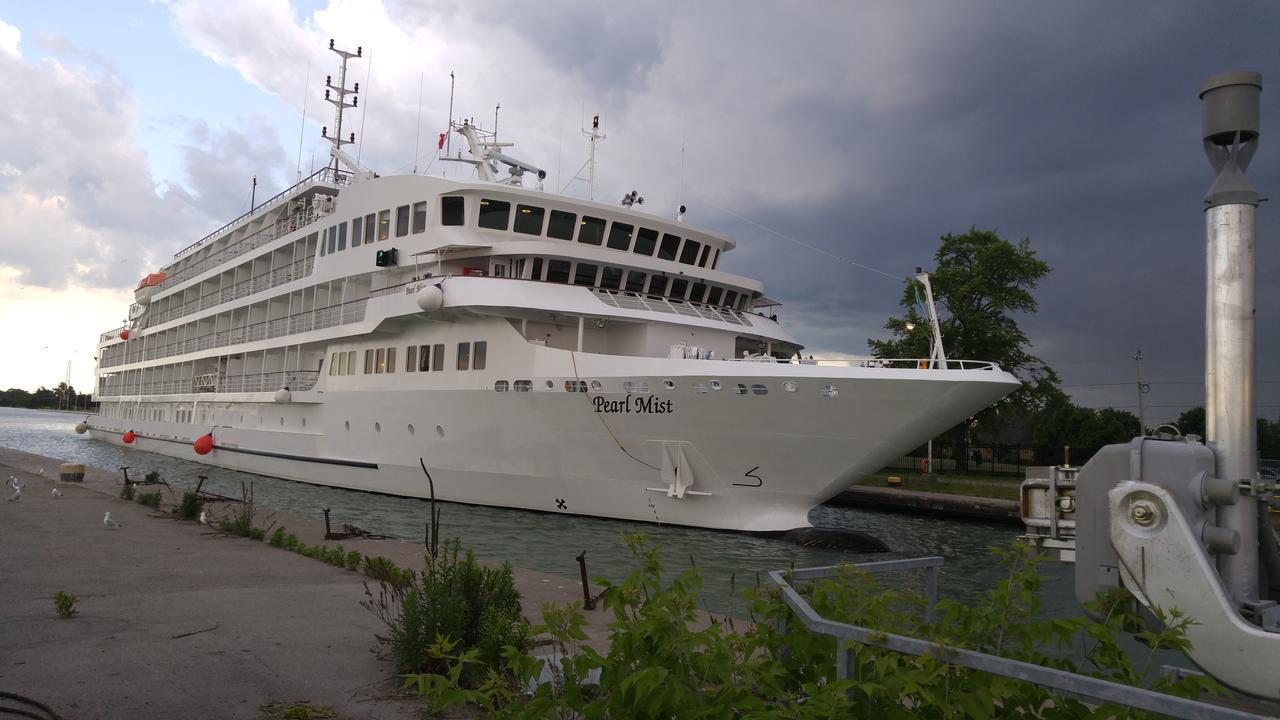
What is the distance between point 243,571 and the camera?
32.4 ft

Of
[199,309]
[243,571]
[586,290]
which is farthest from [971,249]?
[199,309]

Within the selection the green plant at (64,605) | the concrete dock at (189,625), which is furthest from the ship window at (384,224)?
the green plant at (64,605)

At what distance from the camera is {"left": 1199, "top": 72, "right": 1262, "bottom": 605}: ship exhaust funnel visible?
3.68m

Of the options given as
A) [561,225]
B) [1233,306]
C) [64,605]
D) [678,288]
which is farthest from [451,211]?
[1233,306]

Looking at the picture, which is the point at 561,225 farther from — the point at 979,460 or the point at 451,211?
the point at 979,460

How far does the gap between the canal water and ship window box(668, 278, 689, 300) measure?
650 cm

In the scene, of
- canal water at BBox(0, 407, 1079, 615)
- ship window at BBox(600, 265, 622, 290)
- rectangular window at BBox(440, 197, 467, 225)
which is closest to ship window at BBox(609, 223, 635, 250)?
ship window at BBox(600, 265, 622, 290)

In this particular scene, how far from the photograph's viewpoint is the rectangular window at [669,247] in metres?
20.7

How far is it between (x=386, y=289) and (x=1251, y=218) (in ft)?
66.9

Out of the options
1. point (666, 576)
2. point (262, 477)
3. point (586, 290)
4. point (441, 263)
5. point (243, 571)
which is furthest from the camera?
point (262, 477)

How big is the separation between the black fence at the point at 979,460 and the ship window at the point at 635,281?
18.9m

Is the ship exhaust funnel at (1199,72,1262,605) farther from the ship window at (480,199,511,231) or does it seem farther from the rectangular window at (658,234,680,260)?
the ship window at (480,199,511,231)

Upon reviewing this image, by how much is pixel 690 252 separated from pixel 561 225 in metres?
3.67

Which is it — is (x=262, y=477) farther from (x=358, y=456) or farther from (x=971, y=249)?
(x=971, y=249)
